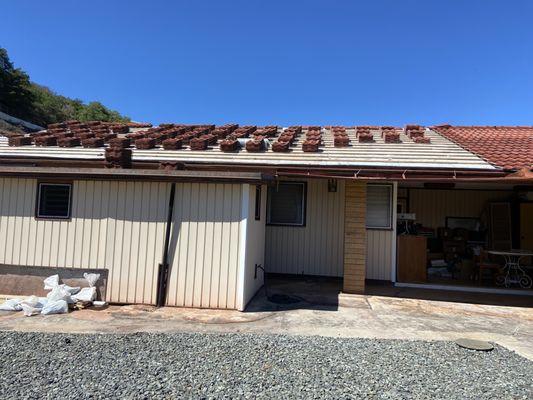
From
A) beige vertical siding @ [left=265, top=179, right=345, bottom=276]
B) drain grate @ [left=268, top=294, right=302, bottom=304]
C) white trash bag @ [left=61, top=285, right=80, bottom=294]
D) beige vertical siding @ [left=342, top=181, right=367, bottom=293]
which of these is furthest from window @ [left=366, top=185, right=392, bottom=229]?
white trash bag @ [left=61, top=285, right=80, bottom=294]

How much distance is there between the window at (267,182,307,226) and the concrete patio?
209 centimetres

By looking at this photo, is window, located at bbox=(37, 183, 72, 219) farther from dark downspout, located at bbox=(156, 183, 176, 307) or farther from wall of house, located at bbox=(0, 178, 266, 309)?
dark downspout, located at bbox=(156, 183, 176, 307)

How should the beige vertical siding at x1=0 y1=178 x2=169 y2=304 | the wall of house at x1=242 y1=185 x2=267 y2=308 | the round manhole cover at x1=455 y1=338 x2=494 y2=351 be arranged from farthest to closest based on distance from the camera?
1. the beige vertical siding at x1=0 y1=178 x2=169 y2=304
2. the wall of house at x1=242 y1=185 x2=267 y2=308
3. the round manhole cover at x1=455 y1=338 x2=494 y2=351

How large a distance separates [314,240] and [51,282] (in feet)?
17.8

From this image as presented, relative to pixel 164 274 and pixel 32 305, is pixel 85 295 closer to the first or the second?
pixel 32 305

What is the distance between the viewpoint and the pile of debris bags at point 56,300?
6438 mm

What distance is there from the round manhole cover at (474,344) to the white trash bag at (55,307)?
5658 mm

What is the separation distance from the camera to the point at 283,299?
771 centimetres

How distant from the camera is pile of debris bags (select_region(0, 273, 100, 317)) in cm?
644

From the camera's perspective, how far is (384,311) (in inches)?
279

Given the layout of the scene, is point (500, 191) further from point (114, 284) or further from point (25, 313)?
point (25, 313)

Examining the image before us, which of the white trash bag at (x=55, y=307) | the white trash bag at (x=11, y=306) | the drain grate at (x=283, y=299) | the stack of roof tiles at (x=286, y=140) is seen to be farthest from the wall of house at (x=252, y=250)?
the white trash bag at (x=11, y=306)

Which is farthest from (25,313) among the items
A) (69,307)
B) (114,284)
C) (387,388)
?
(387,388)

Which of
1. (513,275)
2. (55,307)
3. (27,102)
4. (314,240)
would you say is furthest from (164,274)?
(27,102)
